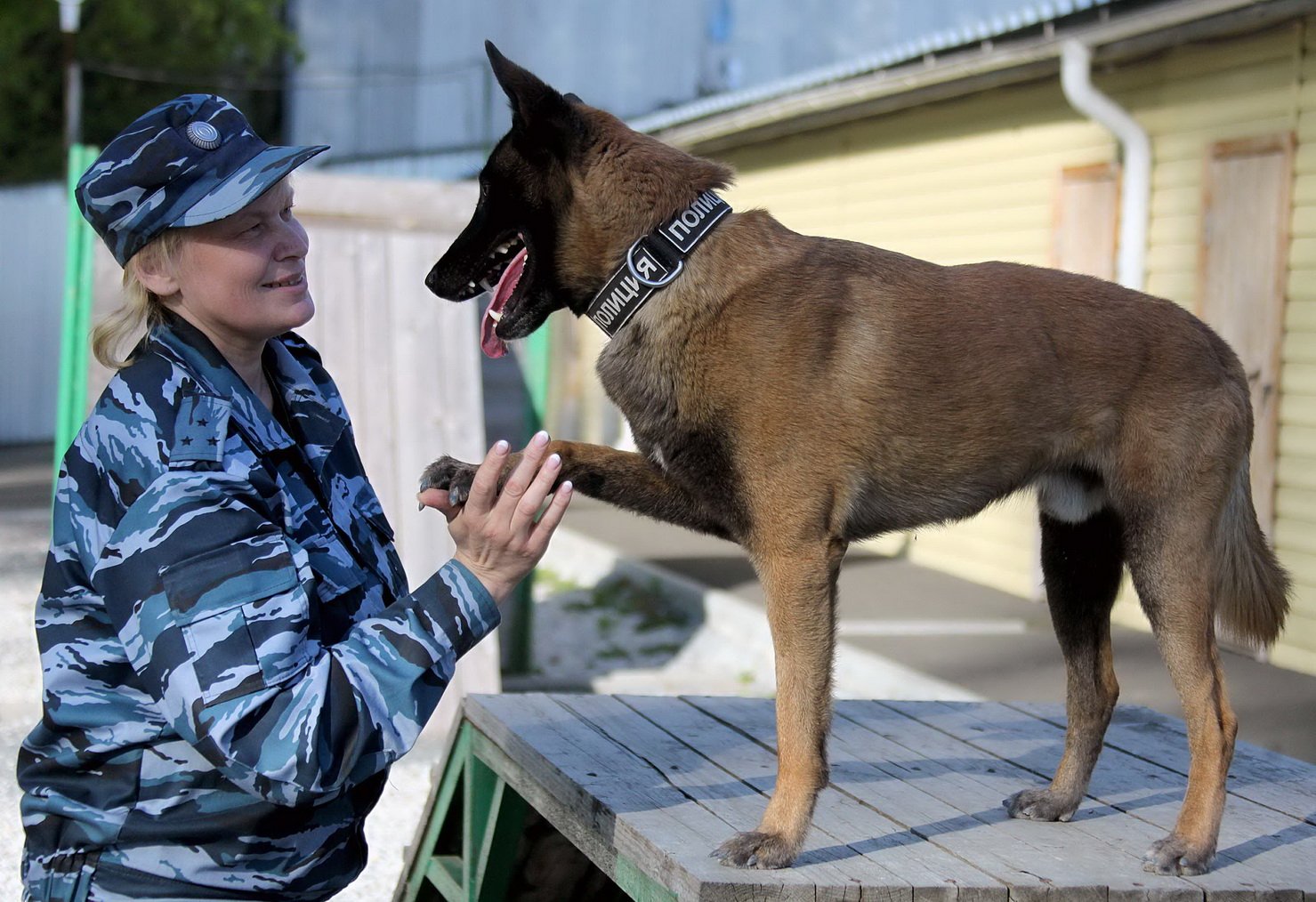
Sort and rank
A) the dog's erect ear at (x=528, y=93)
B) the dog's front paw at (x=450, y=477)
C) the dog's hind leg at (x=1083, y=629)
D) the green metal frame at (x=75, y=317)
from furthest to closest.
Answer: the green metal frame at (x=75, y=317), the dog's hind leg at (x=1083, y=629), the dog's erect ear at (x=528, y=93), the dog's front paw at (x=450, y=477)

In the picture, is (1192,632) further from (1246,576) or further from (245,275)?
(245,275)

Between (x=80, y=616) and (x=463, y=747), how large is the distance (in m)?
1.94

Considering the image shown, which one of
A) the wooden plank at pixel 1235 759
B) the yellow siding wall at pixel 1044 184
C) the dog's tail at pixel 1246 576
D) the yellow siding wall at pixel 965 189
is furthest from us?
the yellow siding wall at pixel 965 189

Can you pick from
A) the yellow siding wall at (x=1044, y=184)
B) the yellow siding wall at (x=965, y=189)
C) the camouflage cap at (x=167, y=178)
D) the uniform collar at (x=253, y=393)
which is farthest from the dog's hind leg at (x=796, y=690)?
the yellow siding wall at (x=965, y=189)

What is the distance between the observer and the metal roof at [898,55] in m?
7.56

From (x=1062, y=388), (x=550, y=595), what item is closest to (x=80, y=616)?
(x=1062, y=388)

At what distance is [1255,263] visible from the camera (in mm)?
6965

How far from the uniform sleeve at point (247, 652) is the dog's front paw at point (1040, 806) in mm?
1537

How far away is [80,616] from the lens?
2158 millimetres

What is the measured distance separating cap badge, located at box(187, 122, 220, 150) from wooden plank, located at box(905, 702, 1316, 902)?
2215 mm

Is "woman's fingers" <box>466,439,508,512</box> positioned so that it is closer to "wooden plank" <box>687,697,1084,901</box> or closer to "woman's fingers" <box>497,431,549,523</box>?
"woman's fingers" <box>497,431,549,523</box>

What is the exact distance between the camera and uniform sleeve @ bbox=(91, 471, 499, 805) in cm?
197

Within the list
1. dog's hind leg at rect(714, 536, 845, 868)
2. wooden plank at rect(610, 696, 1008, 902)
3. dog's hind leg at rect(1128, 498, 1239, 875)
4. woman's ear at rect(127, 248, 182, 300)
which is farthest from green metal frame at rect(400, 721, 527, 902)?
woman's ear at rect(127, 248, 182, 300)

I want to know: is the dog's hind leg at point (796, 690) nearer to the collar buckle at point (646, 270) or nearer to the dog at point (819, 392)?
the dog at point (819, 392)
